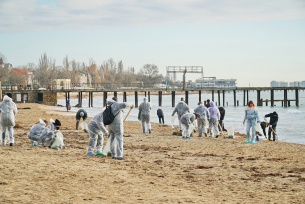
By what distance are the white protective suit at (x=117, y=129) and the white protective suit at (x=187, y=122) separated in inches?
246

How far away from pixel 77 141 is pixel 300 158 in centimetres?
775

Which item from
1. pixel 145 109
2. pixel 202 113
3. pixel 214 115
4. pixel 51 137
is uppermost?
pixel 145 109

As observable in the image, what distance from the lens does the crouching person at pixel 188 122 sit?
56.6 ft

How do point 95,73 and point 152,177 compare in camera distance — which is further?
point 95,73

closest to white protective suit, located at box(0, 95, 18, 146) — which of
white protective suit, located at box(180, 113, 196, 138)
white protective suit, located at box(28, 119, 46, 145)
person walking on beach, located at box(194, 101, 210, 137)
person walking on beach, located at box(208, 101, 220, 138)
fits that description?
white protective suit, located at box(28, 119, 46, 145)

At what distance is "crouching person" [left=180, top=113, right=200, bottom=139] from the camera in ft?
56.6

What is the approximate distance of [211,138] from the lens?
61.0 ft

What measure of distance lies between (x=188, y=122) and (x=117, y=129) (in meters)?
6.91

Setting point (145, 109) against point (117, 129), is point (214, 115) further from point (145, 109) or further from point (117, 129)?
point (117, 129)

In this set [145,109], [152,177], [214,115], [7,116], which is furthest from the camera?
[145,109]

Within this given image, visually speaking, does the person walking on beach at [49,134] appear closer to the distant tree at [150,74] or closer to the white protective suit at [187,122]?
the white protective suit at [187,122]

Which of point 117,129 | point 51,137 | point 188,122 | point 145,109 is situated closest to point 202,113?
point 188,122

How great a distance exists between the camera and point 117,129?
35.9ft

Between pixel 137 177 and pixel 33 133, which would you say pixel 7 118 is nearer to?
→ pixel 33 133
